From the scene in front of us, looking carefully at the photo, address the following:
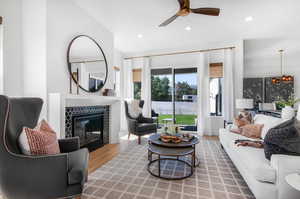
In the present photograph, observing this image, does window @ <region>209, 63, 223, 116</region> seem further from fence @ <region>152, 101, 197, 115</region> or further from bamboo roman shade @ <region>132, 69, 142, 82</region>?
bamboo roman shade @ <region>132, 69, 142, 82</region>

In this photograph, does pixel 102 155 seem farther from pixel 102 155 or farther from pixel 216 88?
pixel 216 88

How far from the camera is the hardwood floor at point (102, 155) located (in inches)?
101

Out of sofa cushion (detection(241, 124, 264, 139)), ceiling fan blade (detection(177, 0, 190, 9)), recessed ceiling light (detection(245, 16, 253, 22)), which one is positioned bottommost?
sofa cushion (detection(241, 124, 264, 139))

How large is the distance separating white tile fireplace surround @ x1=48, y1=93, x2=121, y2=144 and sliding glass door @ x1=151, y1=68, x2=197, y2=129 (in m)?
1.92

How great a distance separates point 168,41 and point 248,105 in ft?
9.07

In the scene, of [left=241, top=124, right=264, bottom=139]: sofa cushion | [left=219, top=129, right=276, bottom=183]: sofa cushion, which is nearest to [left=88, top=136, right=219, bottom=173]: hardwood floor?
[left=219, top=129, right=276, bottom=183]: sofa cushion

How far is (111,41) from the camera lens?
13.1 ft

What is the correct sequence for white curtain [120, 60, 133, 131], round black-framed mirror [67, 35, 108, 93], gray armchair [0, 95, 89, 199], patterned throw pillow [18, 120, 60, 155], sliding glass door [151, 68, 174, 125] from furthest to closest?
white curtain [120, 60, 133, 131] → sliding glass door [151, 68, 174, 125] → round black-framed mirror [67, 35, 108, 93] → patterned throw pillow [18, 120, 60, 155] → gray armchair [0, 95, 89, 199]

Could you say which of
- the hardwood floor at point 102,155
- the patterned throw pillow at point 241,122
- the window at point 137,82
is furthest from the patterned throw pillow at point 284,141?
the window at point 137,82

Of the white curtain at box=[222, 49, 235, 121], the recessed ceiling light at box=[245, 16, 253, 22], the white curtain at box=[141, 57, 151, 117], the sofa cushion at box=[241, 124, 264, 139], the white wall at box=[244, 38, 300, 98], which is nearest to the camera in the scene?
the sofa cushion at box=[241, 124, 264, 139]

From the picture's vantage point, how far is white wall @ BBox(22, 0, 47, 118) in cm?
234

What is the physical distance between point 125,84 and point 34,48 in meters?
3.35

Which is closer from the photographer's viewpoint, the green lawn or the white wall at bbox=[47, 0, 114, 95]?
the white wall at bbox=[47, 0, 114, 95]

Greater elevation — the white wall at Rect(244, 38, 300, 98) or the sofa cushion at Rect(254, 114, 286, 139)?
the white wall at Rect(244, 38, 300, 98)
